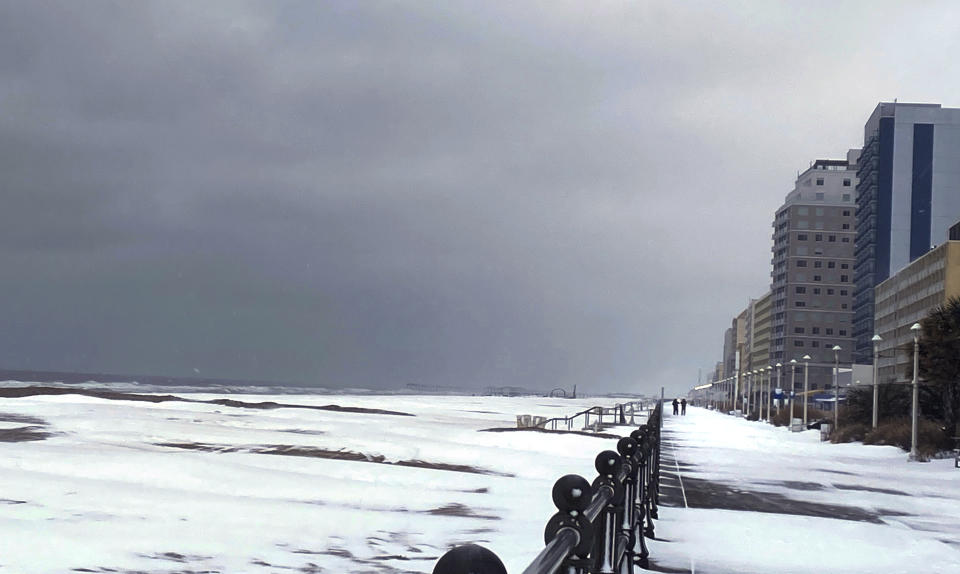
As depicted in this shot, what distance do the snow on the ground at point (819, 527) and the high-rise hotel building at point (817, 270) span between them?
15918 cm

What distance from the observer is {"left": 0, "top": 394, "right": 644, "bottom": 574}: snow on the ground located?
1167 cm

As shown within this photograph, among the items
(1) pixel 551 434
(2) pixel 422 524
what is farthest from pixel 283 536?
(1) pixel 551 434

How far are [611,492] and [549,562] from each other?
2.46m

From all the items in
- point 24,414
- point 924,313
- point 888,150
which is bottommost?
point 24,414

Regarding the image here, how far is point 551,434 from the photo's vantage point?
42688 mm

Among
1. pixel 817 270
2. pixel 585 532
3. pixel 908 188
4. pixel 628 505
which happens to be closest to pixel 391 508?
pixel 628 505

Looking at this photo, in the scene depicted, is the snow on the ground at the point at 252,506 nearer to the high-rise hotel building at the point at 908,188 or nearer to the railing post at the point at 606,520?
the railing post at the point at 606,520

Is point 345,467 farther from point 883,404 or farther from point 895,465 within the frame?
point 883,404

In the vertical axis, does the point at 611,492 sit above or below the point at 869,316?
below

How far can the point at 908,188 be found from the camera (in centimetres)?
15462

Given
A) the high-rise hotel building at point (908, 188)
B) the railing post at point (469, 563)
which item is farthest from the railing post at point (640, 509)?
the high-rise hotel building at point (908, 188)

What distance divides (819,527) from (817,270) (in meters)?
180

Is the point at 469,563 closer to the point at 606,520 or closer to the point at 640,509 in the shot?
the point at 606,520

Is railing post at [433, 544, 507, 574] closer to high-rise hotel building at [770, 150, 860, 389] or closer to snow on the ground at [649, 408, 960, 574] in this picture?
snow on the ground at [649, 408, 960, 574]
